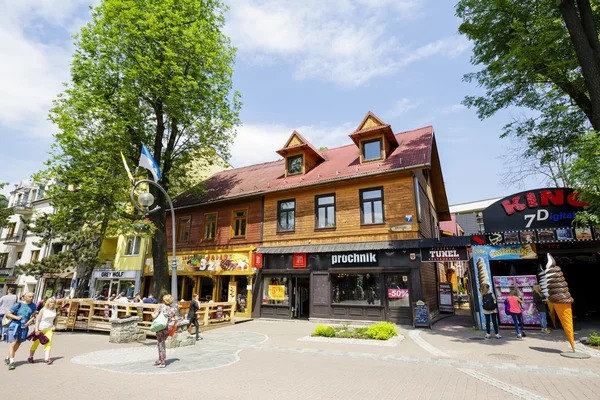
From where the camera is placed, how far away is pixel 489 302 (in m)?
11.9

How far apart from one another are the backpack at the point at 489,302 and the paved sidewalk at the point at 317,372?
1.19 metres

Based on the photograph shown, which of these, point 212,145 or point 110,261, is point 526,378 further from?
point 110,261

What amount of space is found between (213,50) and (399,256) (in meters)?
15.3

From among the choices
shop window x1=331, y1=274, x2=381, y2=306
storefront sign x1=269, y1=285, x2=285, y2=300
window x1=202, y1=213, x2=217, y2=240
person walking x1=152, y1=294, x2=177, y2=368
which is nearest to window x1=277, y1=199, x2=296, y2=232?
storefront sign x1=269, y1=285, x2=285, y2=300

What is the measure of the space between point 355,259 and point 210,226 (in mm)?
11356

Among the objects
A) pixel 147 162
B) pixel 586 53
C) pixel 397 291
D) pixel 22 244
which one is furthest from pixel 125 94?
pixel 22 244

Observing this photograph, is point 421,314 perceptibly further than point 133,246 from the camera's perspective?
No

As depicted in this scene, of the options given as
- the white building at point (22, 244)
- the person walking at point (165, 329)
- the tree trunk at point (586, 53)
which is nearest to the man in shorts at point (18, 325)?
the person walking at point (165, 329)

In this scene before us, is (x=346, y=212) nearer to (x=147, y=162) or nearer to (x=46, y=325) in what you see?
(x=147, y=162)

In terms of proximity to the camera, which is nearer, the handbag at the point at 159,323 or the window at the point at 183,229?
the handbag at the point at 159,323

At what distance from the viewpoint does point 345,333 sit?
12.1 meters

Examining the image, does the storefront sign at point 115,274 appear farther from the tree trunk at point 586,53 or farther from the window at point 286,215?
the tree trunk at point 586,53

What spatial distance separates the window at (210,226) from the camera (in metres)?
22.5

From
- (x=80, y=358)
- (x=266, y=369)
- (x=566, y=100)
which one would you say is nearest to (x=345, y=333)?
(x=266, y=369)
